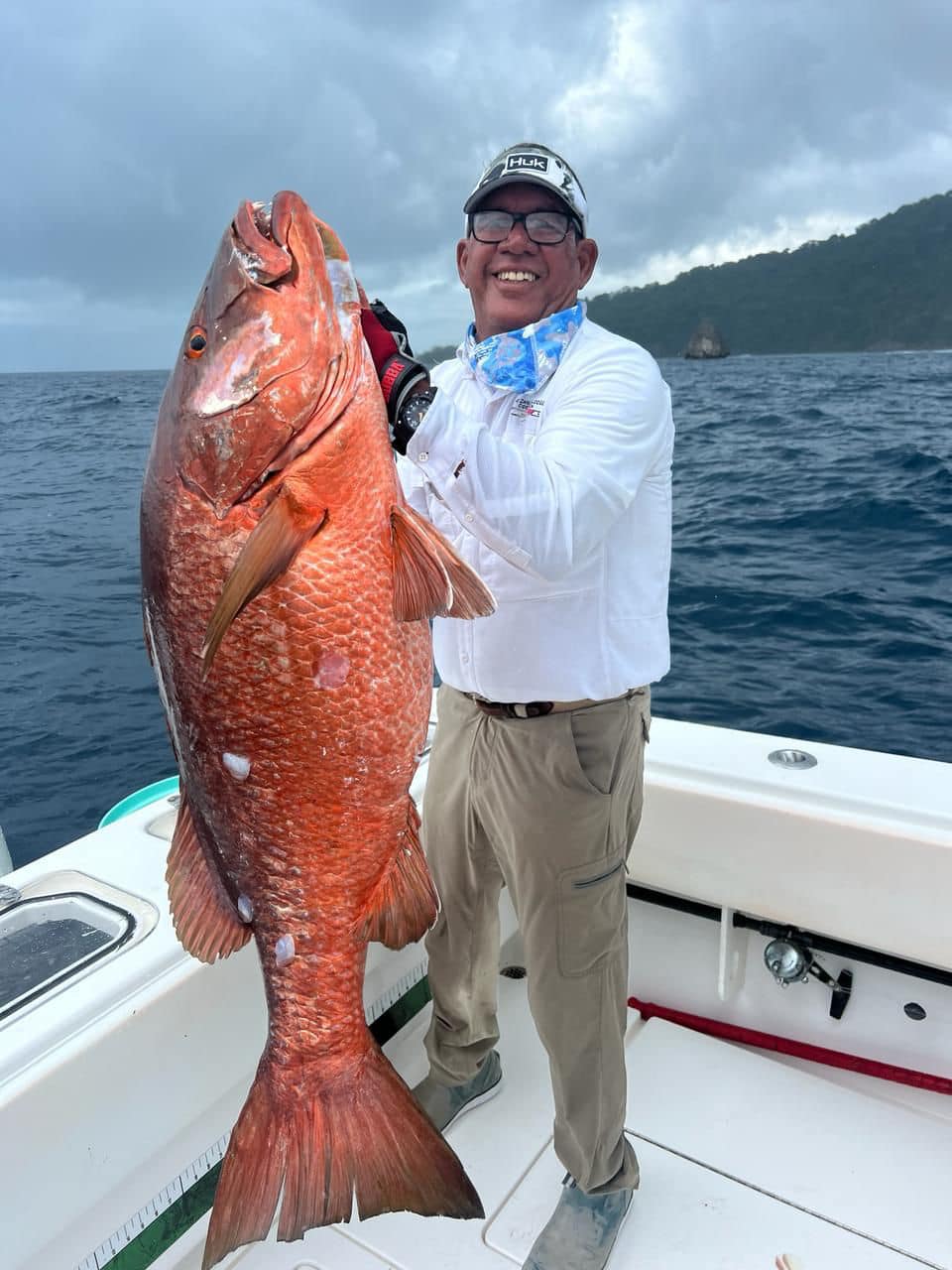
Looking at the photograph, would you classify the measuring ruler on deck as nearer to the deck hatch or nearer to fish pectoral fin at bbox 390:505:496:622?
the deck hatch

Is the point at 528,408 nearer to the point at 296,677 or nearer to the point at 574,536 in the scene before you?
the point at 574,536

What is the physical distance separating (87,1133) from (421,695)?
4.11ft

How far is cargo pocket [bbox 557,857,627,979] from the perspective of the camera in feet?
7.27

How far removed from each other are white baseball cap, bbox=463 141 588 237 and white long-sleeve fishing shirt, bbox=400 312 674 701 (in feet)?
1.17

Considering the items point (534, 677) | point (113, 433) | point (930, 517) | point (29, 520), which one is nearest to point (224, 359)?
point (534, 677)

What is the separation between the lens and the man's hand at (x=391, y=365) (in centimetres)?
153

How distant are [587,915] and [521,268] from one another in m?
1.64

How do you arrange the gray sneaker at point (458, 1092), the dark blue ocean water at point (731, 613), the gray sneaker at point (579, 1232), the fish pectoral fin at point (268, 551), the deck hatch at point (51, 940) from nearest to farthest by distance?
the fish pectoral fin at point (268, 551) < the deck hatch at point (51, 940) < the gray sneaker at point (579, 1232) < the gray sneaker at point (458, 1092) < the dark blue ocean water at point (731, 613)

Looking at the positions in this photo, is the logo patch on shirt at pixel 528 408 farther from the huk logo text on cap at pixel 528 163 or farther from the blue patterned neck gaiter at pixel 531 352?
the huk logo text on cap at pixel 528 163

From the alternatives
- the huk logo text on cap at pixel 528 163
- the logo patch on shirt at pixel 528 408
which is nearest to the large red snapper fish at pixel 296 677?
the logo patch on shirt at pixel 528 408

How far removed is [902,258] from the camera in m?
89.3

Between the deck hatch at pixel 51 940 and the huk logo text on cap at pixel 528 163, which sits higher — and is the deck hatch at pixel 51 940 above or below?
below

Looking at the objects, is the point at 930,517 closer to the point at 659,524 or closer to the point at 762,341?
the point at 659,524

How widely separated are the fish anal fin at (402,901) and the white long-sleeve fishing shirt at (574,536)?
22.6 inches
